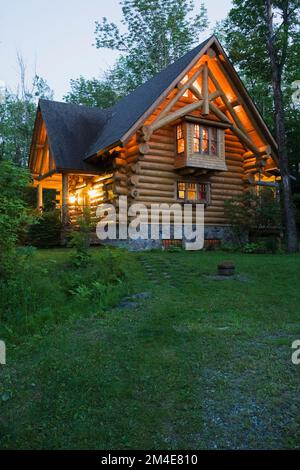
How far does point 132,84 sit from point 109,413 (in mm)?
37017

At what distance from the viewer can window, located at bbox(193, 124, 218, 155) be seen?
62.4ft

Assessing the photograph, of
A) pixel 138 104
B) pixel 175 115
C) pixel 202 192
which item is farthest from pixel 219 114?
pixel 138 104

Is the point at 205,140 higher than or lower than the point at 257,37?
lower

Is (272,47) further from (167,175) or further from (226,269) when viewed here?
(226,269)

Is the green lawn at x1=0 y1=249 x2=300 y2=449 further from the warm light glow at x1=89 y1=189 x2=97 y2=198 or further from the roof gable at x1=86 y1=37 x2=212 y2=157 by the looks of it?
the warm light glow at x1=89 y1=189 x2=97 y2=198

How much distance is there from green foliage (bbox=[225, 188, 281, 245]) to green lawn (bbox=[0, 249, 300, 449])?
10.8 metres

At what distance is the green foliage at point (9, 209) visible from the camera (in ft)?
26.9

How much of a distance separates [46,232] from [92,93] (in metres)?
26.0

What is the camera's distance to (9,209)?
8555 millimetres

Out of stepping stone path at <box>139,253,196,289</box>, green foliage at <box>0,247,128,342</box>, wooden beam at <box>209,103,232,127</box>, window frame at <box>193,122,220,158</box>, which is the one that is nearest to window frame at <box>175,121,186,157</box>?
window frame at <box>193,122,220,158</box>

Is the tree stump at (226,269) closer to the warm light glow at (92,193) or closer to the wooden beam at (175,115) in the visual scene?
the wooden beam at (175,115)

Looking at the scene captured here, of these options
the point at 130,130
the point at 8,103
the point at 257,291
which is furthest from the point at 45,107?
the point at 8,103
